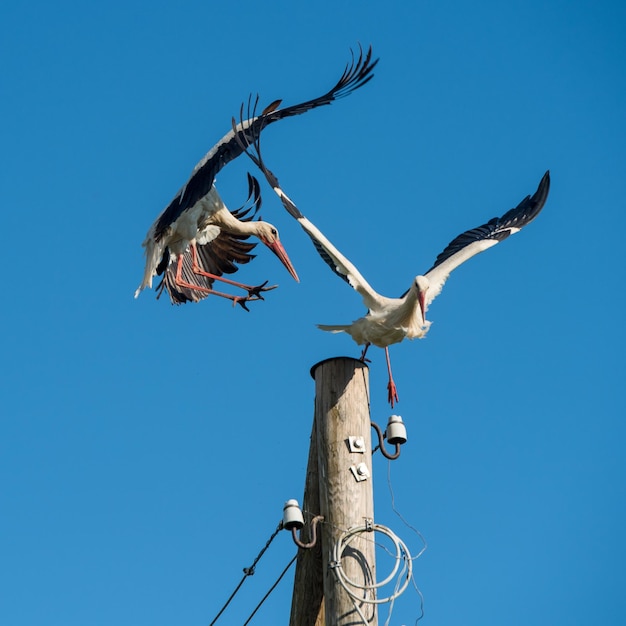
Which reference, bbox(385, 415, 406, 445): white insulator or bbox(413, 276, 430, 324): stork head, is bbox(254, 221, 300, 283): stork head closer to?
bbox(413, 276, 430, 324): stork head

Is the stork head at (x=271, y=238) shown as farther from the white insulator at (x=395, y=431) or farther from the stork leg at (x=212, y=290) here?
the white insulator at (x=395, y=431)

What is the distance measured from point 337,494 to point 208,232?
6.28 metres

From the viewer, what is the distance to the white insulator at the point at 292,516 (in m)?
5.12

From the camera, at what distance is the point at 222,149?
32.2 ft

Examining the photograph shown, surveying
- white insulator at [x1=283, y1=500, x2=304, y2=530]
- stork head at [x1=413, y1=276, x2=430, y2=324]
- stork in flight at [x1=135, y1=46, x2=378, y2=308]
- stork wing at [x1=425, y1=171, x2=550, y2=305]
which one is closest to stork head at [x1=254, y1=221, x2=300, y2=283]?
stork in flight at [x1=135, y1=46, x2=378, y2=308]

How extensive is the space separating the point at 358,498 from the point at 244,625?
0.98m

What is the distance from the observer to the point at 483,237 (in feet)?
30.7

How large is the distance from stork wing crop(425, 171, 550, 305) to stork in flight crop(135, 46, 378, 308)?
154cm

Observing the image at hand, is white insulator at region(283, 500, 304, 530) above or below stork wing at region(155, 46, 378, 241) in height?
below

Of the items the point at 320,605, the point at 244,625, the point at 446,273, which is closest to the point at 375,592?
the point at 320,605

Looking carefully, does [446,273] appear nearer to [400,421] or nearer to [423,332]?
[423,332]

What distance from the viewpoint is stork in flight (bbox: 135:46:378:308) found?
9.70 meters

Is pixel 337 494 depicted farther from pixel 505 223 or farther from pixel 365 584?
pixel 505 223

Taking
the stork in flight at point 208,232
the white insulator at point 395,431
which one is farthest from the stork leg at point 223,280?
the white insulator at point 395,431
